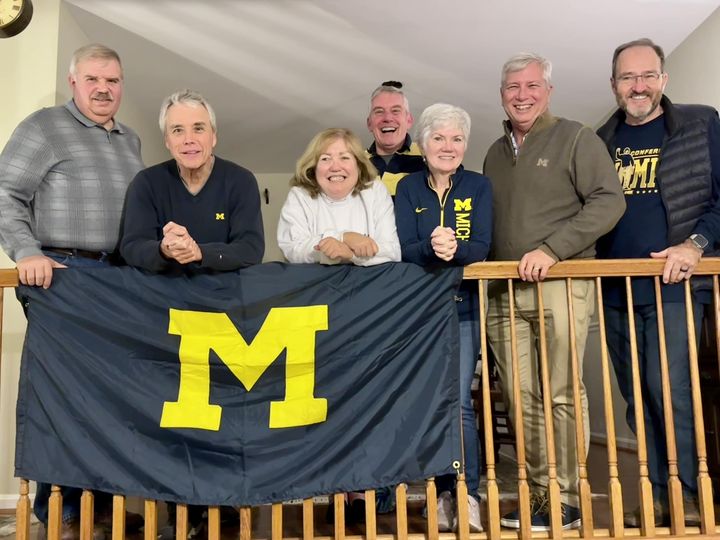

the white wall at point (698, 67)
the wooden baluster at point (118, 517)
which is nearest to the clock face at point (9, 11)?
the wooden baluster at point (118, 517)

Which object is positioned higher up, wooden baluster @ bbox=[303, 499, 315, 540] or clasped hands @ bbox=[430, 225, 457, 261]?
clasped hands @ bbox=[430, 225, 457, 261]

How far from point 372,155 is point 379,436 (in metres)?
1.40

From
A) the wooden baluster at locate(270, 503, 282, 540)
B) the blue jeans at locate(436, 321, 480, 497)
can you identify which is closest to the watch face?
the blue jeans at locate(436, 321, 480, 497)

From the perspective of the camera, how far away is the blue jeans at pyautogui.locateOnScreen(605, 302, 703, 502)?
2293mm

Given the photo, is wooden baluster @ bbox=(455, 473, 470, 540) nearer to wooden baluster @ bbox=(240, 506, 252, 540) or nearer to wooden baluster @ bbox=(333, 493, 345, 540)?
wooden baluster @ bbox=(333, 493, 345, 540)

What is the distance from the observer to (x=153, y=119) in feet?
17.9

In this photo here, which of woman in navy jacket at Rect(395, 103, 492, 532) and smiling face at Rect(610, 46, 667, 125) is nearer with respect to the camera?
woman in navy jacket at Rect(395, 103, 492, 532)

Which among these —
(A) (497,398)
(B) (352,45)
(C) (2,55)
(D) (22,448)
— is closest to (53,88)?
(C) (2,55)

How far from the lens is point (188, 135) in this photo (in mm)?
2215

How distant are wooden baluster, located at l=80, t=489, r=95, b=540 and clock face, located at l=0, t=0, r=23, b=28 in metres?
2.54

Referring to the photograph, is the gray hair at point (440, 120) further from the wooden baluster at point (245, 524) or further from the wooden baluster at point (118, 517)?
the wooden baluster at point (118, 517)

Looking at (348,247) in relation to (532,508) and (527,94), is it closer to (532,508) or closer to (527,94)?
(527,94)

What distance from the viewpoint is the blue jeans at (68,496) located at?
7.46 feet

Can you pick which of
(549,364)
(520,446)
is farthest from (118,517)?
(549,364)
